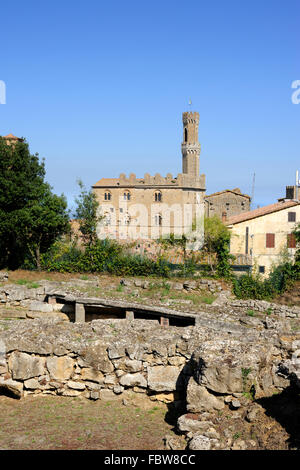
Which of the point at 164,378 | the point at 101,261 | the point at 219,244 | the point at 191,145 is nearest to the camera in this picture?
the point at 164,378

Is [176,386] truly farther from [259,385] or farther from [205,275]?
[205,275]

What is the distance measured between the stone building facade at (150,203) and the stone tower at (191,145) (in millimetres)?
15482

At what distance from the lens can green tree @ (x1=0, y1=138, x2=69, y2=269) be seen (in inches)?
1009

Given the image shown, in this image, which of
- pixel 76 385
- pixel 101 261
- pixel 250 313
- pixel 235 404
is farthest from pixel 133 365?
pixel 101 261

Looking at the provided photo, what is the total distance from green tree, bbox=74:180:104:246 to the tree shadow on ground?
21.5 m

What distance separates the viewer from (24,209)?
25.6m

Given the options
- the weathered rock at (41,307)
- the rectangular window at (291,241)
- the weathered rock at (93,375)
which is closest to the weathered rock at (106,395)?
the weathered rock at (93,375)

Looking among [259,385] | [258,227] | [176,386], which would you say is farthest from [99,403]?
[258,227]

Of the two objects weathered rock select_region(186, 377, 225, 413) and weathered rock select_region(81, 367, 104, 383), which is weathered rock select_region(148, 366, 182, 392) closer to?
weathered rock select_region(81, 367, 104, 383)

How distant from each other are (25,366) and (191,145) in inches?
2721

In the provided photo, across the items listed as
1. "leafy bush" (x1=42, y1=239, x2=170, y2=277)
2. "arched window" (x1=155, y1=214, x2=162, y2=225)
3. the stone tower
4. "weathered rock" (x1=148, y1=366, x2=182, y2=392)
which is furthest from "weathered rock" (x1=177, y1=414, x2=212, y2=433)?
the stone tower

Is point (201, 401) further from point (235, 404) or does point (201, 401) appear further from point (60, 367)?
point (60, 367)

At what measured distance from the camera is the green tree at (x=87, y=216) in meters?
29.5

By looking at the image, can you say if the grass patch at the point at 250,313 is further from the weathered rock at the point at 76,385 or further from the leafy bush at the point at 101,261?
the weathered rock at the point at 76,385
